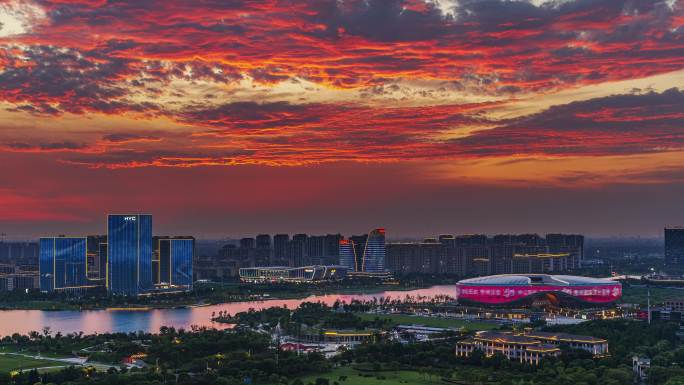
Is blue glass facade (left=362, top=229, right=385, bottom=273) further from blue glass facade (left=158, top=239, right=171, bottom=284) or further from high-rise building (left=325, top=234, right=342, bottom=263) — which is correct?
blue glass facade (left=158, top=239, right=171, bottom=284)

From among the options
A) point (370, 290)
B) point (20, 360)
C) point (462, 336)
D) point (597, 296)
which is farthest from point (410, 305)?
point (20, 360)

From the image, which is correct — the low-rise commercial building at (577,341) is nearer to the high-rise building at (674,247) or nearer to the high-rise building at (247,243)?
the high-rise building at (674,247)

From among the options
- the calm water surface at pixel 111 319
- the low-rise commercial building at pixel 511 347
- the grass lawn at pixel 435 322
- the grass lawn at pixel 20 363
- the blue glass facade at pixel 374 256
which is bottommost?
the calm water surface at pixel 111 319

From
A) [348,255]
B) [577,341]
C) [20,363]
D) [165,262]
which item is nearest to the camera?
[20,363]

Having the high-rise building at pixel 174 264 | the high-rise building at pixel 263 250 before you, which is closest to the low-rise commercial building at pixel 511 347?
the high-rise building at pixel 174 264

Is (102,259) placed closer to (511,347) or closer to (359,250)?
(359,250)

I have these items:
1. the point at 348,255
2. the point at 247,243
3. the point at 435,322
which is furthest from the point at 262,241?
the point at 435,322
